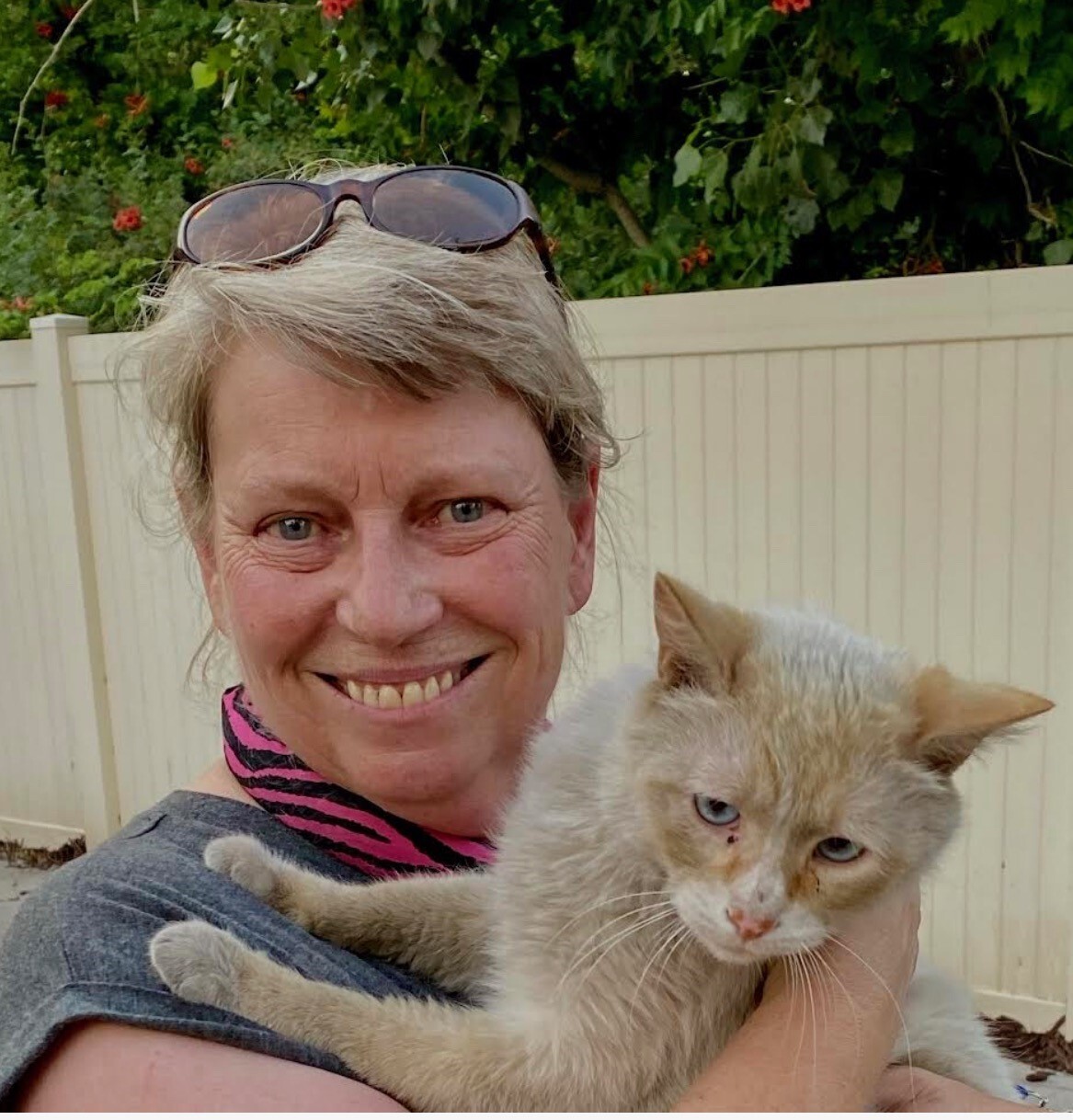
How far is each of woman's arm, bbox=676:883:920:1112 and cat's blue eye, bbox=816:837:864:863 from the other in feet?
0.33

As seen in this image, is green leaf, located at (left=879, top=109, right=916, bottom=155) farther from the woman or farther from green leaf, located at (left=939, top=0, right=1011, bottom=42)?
the woman

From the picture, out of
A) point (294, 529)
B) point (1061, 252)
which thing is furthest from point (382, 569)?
point (1061, 252)

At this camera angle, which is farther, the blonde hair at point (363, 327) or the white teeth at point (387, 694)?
the white teeth at point (387, 694)

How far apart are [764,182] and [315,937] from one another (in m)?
2.90

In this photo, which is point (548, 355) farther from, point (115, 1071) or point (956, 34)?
point (956, 34)

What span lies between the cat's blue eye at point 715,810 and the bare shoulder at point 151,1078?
19.9 inches

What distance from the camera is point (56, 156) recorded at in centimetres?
735

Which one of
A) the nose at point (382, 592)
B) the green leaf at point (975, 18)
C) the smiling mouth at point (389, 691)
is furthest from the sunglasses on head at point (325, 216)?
the green leaf at point (975, 18)

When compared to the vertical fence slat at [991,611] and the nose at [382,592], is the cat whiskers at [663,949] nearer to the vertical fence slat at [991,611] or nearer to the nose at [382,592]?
the nose at [382,592]

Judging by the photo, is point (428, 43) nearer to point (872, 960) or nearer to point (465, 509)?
point (465, 509)

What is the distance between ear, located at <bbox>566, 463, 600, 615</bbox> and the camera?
1877 mm

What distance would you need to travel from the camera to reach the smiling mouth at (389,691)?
1525mm

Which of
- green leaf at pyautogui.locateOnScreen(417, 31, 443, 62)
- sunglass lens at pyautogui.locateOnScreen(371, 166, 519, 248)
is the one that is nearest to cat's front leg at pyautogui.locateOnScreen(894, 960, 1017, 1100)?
sunglass lens at pyautogui.locateOnScreen(371, 166, 519, 248)

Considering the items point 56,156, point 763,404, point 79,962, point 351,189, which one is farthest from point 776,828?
point 56,156
